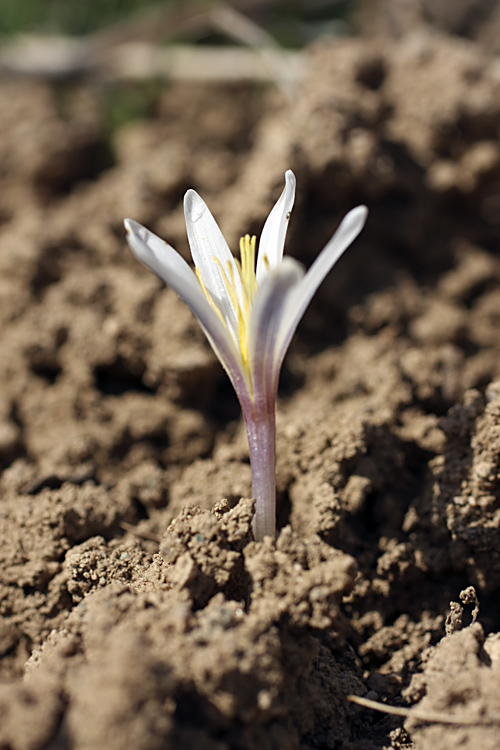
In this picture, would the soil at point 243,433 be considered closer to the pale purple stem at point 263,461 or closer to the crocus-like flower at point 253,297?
the pale purple stem at point 263,461

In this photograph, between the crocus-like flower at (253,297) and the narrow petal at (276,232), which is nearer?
the crocus-like flower at (253,297)

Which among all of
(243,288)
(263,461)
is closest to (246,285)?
(243,288)

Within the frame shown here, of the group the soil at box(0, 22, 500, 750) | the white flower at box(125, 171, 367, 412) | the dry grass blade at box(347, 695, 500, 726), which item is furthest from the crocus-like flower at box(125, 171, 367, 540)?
the dry grass blade at box(347, 695, 500, 726)

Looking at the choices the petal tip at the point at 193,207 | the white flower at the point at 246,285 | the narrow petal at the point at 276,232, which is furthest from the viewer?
the petal tip at the point at 193,207

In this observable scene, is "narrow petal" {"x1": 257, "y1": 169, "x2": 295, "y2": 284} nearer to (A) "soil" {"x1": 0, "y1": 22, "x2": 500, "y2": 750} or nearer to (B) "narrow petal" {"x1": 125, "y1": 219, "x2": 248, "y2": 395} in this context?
(B) "narrow petal" {"x1": 125, "y1": 219, "x2": 248, "y2": 395}

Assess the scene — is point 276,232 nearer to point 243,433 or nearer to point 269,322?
point 269,322

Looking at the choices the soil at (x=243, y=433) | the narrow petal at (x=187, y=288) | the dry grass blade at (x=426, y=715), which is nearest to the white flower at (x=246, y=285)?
the narrow petal at (x=187, y=288)
